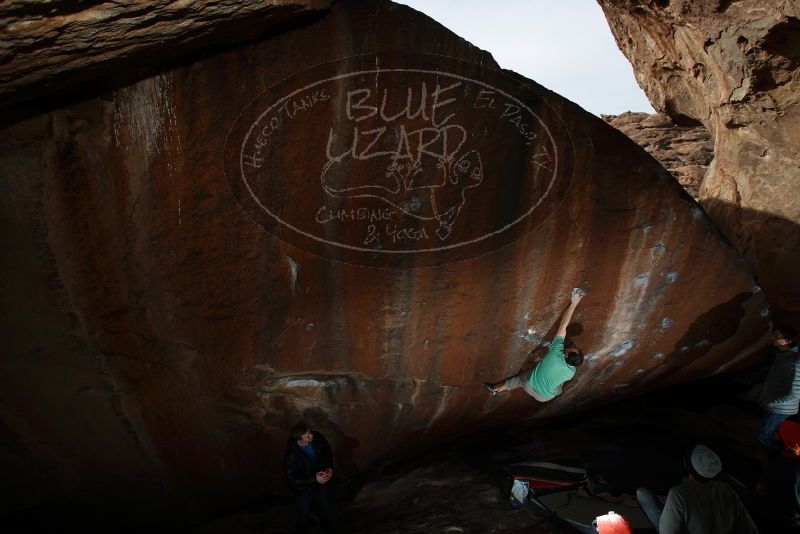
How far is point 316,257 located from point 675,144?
5.60 meters

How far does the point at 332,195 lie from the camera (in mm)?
2822

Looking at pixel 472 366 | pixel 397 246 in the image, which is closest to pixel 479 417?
pixel 472 366

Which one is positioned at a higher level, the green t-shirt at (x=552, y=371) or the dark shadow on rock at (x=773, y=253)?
the dark shadow on rock at (x=773, y=253)

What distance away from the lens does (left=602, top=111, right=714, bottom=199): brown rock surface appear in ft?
19.6

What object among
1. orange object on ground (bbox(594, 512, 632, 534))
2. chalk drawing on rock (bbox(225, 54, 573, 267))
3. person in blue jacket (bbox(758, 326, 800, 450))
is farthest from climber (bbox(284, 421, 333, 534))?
person in blue jacket (bbox(758, 326, 800, 450))

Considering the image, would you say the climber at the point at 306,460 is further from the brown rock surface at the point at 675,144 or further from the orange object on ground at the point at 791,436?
the brown rock surface at the point at 675,144

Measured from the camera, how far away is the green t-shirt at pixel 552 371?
3312 millimetres

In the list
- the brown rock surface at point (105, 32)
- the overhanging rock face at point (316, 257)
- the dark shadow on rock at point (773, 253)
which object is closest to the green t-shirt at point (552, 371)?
the overhanging rock face at point (316, 257)

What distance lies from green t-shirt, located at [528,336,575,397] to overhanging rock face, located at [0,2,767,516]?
109 mm

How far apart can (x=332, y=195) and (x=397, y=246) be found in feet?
1.47

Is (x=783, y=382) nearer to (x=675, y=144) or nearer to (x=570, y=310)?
(x=570, y=310)

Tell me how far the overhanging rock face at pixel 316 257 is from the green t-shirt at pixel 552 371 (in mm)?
109

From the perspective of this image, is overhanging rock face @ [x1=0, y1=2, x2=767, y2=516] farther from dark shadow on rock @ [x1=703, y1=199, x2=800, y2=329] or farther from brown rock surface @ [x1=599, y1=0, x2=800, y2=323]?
brown rock surface @ [x1=599, y1=0, x2=800, y2=323]

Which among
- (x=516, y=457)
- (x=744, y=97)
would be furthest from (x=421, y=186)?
(x=744, y=97)
